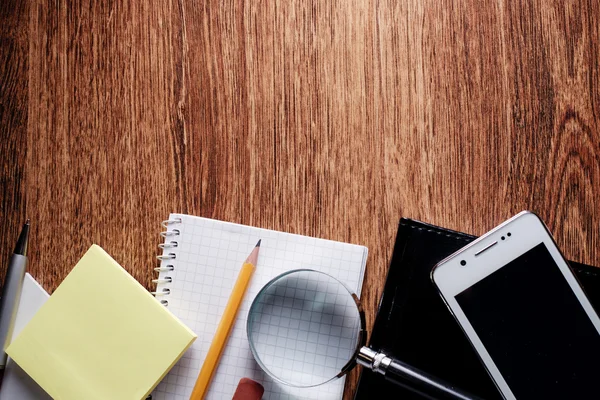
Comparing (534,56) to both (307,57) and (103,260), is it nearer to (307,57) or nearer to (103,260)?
(307,57)

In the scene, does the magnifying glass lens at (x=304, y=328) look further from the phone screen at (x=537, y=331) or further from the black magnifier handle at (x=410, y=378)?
the phone screen at (x=537, y=331)

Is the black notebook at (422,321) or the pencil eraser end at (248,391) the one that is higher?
the black notebook at (422,321)

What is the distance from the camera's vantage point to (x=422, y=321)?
633 mm

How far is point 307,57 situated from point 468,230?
0.31 m

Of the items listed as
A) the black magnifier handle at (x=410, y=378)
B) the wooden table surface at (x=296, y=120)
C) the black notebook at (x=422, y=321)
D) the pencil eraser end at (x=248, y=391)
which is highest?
the wooden table surface at (x=296, y=120)

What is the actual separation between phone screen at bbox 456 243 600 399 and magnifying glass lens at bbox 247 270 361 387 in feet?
0.51

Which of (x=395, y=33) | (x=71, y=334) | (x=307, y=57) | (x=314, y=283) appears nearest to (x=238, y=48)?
(x=307, y=57)

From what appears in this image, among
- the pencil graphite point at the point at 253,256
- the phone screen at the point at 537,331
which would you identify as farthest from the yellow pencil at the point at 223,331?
the phone screen at the point at 537,331

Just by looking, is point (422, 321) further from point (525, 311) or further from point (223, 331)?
point (223, 331)

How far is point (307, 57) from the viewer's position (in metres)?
0.68

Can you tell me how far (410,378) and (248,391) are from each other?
0.20 m

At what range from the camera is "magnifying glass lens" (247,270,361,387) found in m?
0.64

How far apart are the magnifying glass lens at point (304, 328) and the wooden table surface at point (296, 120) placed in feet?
0.14

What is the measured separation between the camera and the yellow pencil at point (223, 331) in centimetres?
64
